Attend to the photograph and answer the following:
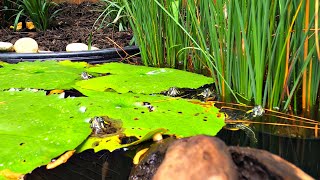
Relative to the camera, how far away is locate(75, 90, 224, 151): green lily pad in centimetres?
112

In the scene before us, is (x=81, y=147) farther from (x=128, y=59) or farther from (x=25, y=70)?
(x=128, y=59)

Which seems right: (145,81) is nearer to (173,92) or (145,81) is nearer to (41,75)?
(173,92)

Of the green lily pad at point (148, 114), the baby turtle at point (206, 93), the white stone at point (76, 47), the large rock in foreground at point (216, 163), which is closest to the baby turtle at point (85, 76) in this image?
the green lily pad at point (148, 114)

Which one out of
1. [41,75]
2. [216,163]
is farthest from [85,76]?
[216,163]

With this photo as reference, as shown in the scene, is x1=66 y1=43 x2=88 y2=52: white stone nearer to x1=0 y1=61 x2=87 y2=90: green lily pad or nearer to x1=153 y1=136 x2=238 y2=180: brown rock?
x1=0 y1=61 x2=87 y2=90: green lily pad

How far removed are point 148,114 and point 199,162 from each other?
0.71 metres

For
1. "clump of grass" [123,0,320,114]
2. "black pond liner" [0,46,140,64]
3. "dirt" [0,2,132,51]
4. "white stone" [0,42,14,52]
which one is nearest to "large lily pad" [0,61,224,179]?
"clump of grass" [123,0,320,114]

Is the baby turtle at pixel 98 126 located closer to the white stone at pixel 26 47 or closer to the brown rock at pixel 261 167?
the brown rock at pixel 261 167

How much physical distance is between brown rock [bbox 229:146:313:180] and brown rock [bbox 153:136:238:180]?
0.12ft

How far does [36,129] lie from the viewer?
116 cm

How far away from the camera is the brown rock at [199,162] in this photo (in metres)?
0.57

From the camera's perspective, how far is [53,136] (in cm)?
110

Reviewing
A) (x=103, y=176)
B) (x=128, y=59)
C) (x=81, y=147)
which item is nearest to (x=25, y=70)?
(x=128, y=59)

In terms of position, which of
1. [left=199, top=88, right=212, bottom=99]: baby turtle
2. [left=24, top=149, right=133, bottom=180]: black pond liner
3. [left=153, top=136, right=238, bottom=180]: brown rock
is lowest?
[left=24, top=149, right=133, bottom=180]: black pond liner
